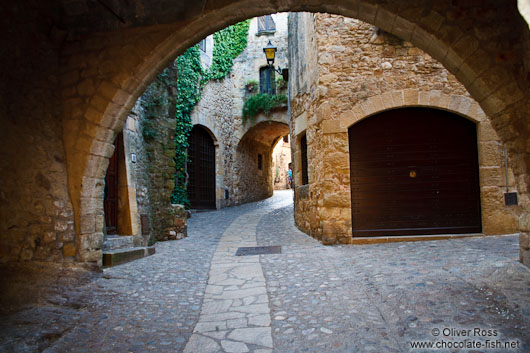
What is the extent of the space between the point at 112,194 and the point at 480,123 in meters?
6.20

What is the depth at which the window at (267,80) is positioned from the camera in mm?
14086

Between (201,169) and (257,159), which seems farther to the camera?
(257,159)

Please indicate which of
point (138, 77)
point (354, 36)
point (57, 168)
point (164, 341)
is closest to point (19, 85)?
point (57, 168)

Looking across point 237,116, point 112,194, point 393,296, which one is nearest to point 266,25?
point 237,116

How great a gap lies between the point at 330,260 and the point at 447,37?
293cm

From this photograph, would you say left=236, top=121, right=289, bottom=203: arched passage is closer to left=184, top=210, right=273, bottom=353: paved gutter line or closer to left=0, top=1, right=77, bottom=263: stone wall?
left=184, top=210, right=273, bottom=353: paved gutter line

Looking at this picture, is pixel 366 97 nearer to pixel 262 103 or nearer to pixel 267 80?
pixel 262 103

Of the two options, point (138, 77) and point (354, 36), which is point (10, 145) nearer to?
point (138, 77)

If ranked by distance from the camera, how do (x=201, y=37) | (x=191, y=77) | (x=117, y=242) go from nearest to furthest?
(x=201, y=37), (x=117, y=242), (x=191, y=77)

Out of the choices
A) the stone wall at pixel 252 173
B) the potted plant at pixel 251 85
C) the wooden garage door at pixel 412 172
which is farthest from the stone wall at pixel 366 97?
the stone wall at pixel 252 173

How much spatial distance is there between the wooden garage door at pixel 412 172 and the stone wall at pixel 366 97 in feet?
0.70

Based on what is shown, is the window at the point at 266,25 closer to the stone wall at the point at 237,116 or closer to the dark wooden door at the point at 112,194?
the stone wall at the point at 237,116

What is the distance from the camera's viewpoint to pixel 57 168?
3588mm

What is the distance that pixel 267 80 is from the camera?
14109 millimetres
